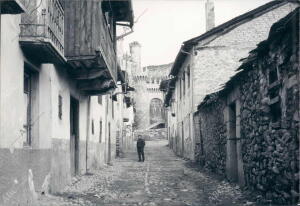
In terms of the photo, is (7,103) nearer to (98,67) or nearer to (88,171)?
(98,67)

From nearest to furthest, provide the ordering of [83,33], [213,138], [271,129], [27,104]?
[271,129] → [27,104] → [83,33] → [213,138]

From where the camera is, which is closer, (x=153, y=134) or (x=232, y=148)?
(x=232, y=148)

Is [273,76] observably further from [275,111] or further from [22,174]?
[22,174]

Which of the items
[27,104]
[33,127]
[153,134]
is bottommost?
[153,134]

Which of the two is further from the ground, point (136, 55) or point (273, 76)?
point (136, 55)

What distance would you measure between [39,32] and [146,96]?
167 feet

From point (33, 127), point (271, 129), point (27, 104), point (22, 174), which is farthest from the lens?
point (33, 127)

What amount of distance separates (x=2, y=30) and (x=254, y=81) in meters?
4.93

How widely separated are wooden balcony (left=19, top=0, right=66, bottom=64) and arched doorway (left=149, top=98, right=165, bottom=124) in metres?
50.6

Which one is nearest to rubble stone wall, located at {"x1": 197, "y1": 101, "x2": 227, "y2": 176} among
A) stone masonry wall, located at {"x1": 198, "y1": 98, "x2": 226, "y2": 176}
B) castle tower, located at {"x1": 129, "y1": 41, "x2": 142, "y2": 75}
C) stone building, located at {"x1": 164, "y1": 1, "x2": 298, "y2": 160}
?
stone masonry wall, located at {"x1": 198, "y1": 98, "x2": 226, "y2": 176}

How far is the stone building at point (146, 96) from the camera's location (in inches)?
2245

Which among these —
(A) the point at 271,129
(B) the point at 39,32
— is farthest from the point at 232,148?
(B) the point at 39,32

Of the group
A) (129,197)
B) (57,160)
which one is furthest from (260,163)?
(57,160)

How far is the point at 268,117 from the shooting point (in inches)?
284
